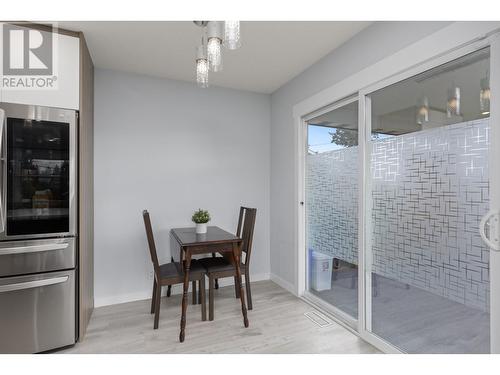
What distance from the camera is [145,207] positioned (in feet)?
9.86

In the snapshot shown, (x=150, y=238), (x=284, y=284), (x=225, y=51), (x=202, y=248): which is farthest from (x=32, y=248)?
(x=284, y=284)

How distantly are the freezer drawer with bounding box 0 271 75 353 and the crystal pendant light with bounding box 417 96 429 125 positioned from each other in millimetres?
2703

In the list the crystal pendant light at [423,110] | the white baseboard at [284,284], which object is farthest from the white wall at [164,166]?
the crystal pendant light at [423,110]

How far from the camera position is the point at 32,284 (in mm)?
1918

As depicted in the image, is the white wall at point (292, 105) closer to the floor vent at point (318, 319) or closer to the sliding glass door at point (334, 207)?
the sliding glass door at point (334, 207)

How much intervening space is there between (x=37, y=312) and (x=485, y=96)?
312 centimetres

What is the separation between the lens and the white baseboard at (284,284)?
3112mm

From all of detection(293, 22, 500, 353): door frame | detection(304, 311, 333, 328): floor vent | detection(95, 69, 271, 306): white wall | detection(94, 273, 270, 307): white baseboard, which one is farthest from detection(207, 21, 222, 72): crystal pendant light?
detection(94, 273, 270, 307): white baseboard

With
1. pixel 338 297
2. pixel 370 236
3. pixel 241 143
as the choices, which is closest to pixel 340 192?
pixel 370 236

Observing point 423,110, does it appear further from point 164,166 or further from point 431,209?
point 164,166

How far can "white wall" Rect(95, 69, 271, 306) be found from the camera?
9.37ft
